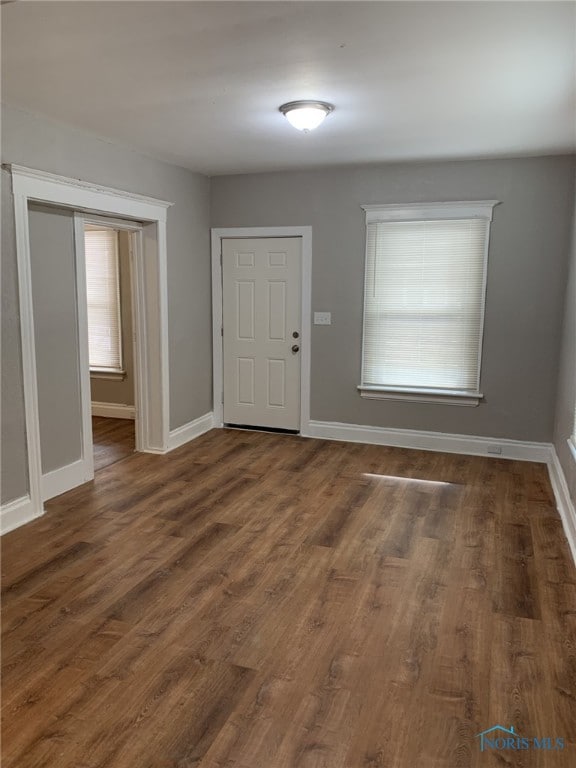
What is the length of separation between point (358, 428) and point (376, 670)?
3306 millimetres

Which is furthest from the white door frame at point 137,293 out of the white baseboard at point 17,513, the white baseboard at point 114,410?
the white baseboard at point 114,410

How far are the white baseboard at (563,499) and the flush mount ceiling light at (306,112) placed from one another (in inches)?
111

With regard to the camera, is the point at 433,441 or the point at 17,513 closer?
the point at 17,513

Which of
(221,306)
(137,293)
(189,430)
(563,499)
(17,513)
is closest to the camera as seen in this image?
(17,513)

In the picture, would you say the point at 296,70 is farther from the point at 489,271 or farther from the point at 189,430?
the point at 189,430

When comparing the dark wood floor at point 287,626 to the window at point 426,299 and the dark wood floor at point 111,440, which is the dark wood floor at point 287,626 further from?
the window at point 426,299

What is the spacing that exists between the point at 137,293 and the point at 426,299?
2.59 meters

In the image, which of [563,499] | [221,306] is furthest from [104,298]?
[563,499]

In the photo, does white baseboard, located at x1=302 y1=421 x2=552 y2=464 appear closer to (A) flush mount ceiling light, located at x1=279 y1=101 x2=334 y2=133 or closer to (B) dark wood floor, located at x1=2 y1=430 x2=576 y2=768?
(B) dark wood floor, located at x1=2 y1=430 x2=576 y2=768

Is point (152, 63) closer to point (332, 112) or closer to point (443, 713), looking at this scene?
point (332, 112)

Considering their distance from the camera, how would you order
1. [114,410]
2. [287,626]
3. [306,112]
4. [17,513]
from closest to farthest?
[287,626]
[306,112]
[17,513]
[114,410]

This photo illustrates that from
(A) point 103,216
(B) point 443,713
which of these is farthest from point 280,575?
(A) point 103,216

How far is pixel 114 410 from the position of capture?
21.2ft

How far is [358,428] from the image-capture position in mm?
5484
